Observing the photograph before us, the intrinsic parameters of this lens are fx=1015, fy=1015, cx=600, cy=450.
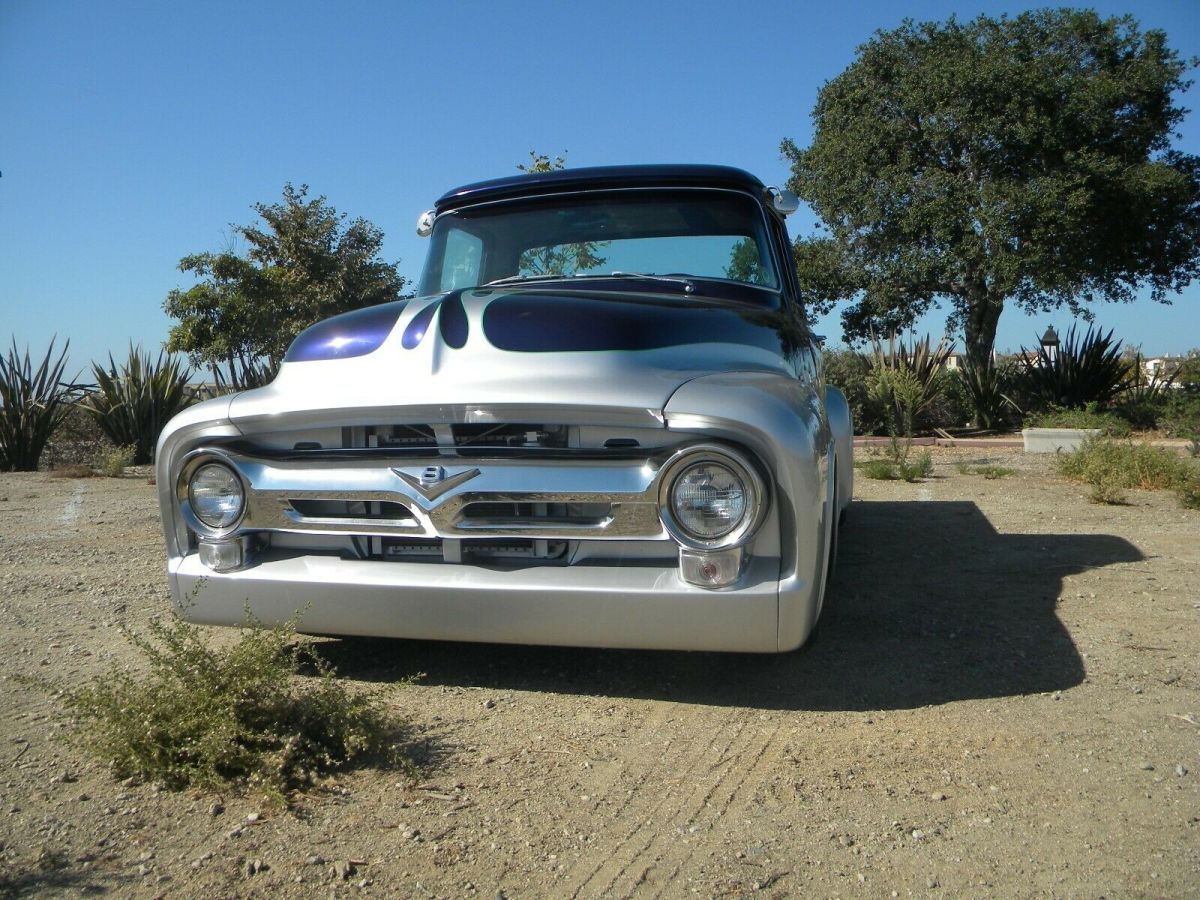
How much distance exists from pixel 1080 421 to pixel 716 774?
41.0 feet

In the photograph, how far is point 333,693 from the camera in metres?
2.66

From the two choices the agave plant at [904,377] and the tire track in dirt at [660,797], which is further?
the agave plant at [904,377]

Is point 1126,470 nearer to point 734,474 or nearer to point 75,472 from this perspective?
point 734,474

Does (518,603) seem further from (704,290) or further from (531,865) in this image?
(704,290)

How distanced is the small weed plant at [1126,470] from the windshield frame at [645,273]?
Answer: 4.37 meters

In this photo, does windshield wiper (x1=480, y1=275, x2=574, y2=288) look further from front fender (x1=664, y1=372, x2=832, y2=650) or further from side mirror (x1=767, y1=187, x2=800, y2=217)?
front fender (x1=664, y1=372, x2=832, y2=650)

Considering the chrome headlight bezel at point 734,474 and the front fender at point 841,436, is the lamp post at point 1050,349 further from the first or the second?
the chrome headlight bezel at point 734,474

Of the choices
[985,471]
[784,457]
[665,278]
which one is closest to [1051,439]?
[985,471]

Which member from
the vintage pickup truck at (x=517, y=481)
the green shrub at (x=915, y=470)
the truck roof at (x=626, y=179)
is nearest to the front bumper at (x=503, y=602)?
the vintage pickup truck at (x=517, y=481)

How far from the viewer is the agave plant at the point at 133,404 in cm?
1205

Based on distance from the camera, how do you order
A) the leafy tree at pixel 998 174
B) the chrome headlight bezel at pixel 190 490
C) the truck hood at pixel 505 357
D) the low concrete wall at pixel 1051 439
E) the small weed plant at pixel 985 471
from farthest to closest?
the leafy tree at pixel 998 174 < the low concrete wall at pixel 1051 439 < the small weed plant at pixel 985 471 < the chrome headlight bezel at pixel 190 490 < the truck hood at pixel 505 357

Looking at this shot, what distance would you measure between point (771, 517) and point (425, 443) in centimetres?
100

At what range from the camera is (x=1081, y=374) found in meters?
15.9

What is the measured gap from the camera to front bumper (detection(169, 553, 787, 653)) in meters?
2.71
